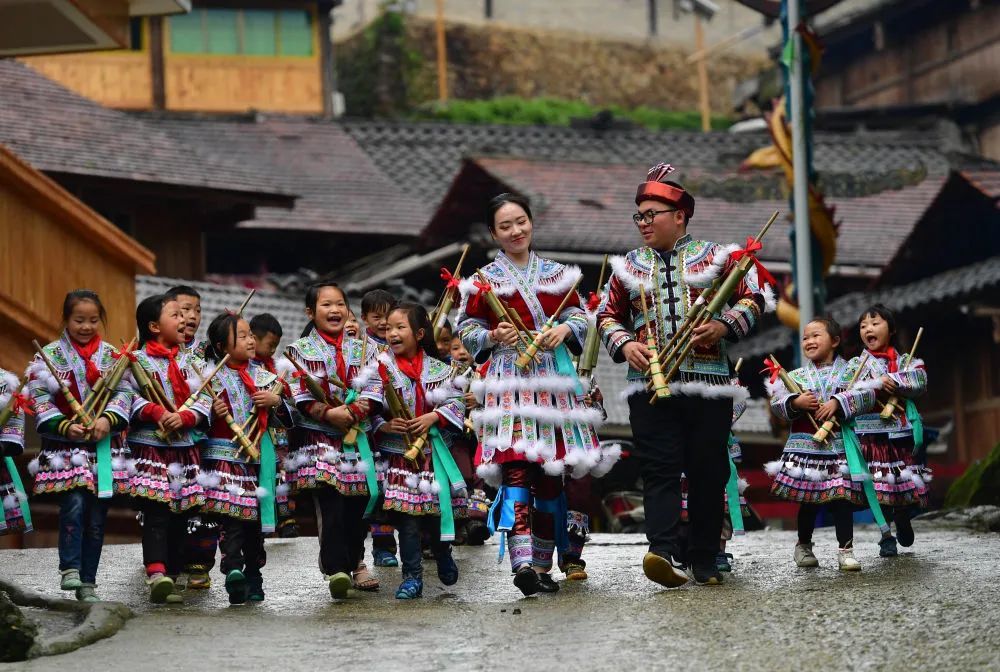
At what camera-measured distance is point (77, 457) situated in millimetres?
9352

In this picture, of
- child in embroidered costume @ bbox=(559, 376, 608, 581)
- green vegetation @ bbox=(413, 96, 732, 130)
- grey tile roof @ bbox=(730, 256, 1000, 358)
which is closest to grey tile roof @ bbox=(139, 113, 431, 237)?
grey tile roof @ bbox=(730, 256, 1000, 358)

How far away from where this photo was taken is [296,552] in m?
12.7

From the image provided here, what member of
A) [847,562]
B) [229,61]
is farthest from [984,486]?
[229,61]

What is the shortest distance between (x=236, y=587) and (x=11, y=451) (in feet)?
5.04

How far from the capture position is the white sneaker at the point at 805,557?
32.7 ft

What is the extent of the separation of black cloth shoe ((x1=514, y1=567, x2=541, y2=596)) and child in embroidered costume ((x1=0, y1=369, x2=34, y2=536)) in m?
2.81

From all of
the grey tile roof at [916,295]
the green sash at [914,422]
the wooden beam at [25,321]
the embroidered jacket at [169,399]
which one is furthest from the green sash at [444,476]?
the grey tile roof at [916,295]

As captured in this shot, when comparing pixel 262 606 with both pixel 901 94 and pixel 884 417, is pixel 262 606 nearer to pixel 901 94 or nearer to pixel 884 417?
pixel 884 417

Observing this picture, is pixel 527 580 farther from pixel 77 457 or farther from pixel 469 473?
pixel 469 473

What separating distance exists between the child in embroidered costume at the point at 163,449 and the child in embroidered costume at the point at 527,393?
5.15ft

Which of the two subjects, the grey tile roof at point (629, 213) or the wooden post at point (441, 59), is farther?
the wooden post at point (441, 59)

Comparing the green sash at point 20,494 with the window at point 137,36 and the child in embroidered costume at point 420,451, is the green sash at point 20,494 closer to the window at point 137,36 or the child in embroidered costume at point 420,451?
the child in embroidered costume at point 420,451

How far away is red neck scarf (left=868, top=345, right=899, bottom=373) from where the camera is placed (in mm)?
10484

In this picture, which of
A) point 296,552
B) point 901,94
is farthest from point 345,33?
point 296,552
